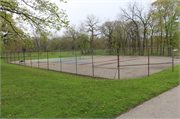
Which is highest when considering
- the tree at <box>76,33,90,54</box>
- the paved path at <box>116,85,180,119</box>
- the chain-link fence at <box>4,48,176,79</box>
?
the tree at <box>76,33,90,54</box>

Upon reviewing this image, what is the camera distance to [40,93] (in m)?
5.59

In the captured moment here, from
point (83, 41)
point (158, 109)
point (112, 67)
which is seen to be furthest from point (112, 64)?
point (83, 41)

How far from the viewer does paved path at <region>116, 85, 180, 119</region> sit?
3535 mm

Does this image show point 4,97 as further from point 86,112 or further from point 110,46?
point 110,46

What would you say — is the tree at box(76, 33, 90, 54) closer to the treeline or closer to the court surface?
the treeline

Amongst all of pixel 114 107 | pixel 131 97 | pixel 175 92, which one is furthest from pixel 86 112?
pixel 175 92

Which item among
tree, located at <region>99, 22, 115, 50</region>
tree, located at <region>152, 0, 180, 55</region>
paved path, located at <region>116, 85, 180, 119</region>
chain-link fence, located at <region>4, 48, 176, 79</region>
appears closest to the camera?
paved path, located at <region>116, 85, 180, 119</region>

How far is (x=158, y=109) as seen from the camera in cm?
392

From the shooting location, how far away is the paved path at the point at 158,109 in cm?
354

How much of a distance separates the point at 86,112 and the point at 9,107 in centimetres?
282

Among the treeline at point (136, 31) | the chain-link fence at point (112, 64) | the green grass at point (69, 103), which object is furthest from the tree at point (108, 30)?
the green grass at point (69, 103)

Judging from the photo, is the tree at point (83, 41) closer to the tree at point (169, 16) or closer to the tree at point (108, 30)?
the tree at point (108, 30)

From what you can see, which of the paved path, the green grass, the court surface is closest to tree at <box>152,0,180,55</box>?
the court surface

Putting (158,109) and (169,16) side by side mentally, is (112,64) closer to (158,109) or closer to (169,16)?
(158,109)
